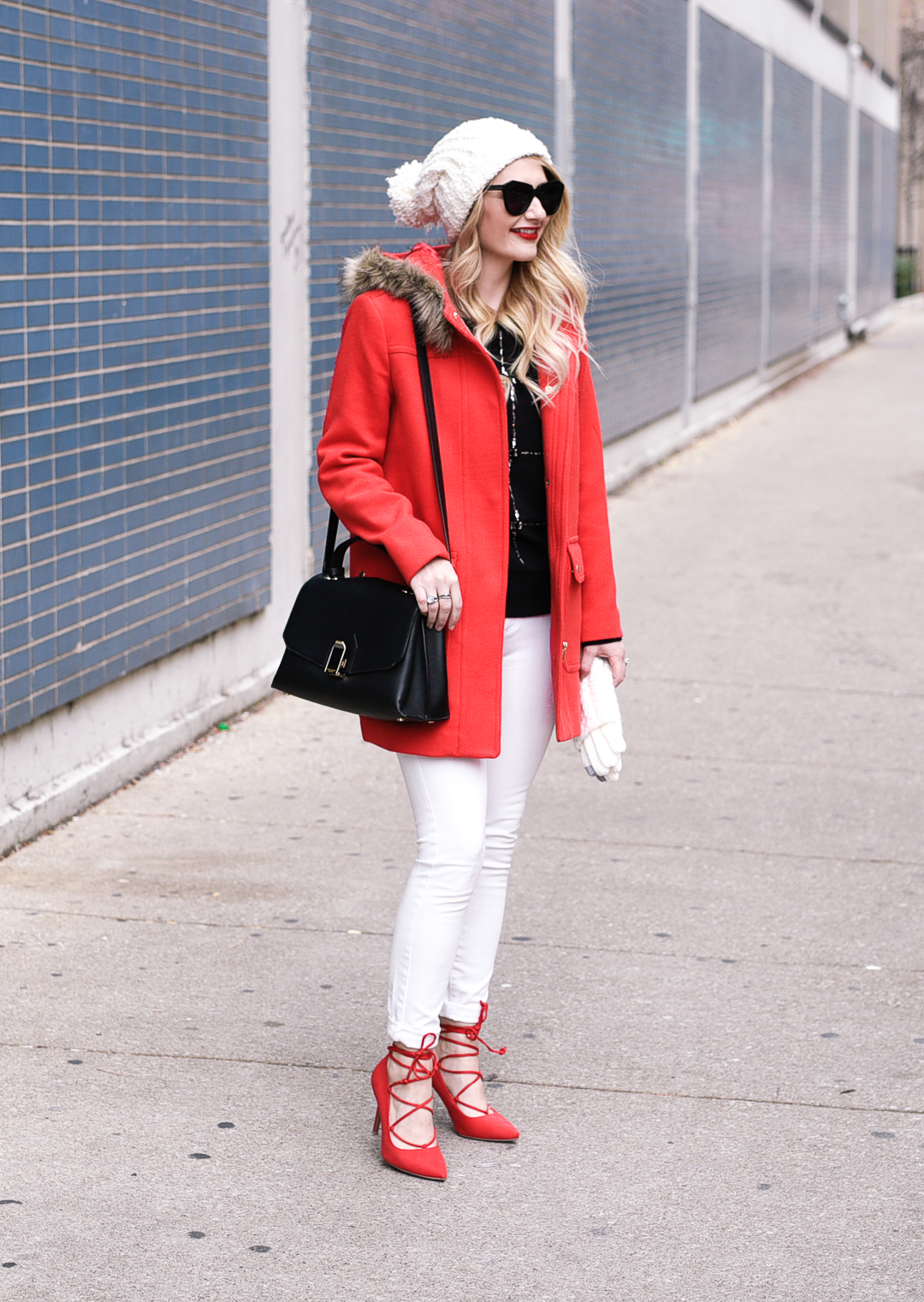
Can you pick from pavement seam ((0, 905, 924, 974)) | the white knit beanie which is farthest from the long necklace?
pavement seam ((0, 905, 924, 974))

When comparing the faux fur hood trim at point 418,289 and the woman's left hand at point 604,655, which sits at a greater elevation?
the faux fur hood trim at point 418,289

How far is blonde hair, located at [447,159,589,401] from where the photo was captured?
3.34 m

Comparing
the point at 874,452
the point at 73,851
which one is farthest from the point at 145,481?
the point at 874,452

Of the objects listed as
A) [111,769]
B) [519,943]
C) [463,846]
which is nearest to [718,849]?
[519,943]

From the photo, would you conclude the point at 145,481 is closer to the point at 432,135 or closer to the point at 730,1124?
the point at 730,1124

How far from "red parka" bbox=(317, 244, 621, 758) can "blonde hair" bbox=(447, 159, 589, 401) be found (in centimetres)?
4

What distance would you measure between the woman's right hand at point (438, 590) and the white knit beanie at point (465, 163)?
653mm

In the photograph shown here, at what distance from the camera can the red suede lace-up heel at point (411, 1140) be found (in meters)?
3.39

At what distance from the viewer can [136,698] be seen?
6137 millimetres

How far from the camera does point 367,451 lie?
10.8 ft

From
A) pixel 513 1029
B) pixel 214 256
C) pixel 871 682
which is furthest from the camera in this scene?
pixel 871 682

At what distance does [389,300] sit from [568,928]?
212 cm

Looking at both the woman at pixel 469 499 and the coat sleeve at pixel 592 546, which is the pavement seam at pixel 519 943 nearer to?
the woman at pixel 469 499

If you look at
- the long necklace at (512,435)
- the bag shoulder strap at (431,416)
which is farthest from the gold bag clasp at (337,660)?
the long necklace at (512,435)
